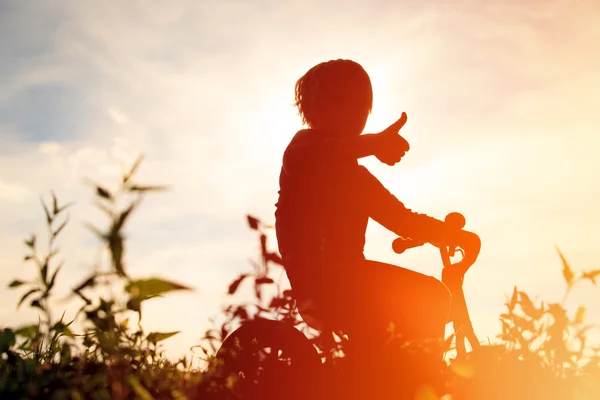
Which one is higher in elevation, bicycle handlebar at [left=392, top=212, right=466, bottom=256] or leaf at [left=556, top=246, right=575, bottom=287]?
bicycle handlebar at [left=392, top=212, right=466, bottom=256]

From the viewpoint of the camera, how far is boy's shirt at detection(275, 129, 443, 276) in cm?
385

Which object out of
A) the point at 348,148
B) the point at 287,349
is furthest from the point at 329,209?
the point at 287,349

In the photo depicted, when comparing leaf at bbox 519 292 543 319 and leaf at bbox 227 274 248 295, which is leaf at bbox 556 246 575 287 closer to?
leaf at bbox 519 292 543 319

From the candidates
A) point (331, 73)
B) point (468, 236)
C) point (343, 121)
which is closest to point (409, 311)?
point (468, 236)

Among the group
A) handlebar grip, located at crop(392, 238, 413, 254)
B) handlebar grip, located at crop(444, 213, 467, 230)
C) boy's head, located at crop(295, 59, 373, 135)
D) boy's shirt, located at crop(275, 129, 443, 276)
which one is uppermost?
boy's head, located at crop(295, 59, 373, 135)

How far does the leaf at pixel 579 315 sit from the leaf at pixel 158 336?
75.9 inches

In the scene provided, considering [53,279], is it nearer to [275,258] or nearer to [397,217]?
[275,258]

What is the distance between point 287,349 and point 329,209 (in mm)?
1100

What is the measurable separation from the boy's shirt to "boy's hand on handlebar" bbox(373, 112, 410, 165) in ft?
1.35

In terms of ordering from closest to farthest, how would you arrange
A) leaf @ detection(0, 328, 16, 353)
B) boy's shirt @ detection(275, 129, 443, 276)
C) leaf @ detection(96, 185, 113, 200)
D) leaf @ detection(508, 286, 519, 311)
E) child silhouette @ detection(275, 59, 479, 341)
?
leaf @ detection(96, 185, 113, 200) → leaf @ detection(0, 328, 16, 353) → leaf @ detection(508, 286, 519, 311) → child silhouette @ detection(275, 59, 479, 341) → boy's shirt @ detection(275, 129, 443, 276)

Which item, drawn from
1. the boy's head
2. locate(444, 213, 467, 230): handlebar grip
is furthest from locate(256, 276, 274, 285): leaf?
the boy's head

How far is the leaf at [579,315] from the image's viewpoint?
9.92 ft

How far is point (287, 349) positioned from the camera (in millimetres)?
3203

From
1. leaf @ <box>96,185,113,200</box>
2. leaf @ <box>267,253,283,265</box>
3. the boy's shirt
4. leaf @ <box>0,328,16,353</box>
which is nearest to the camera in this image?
leaf @ <box>96,185,113,200</box>
